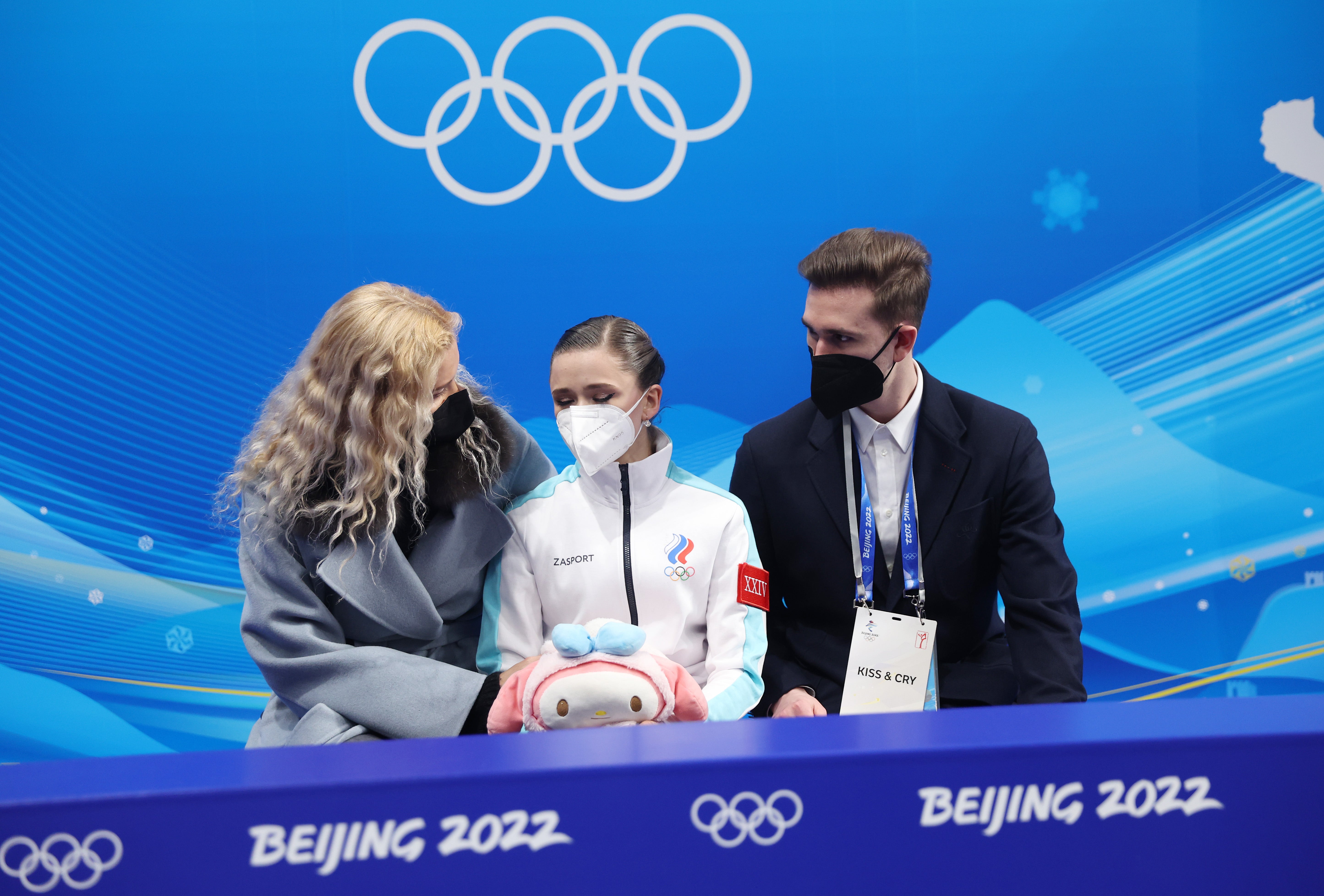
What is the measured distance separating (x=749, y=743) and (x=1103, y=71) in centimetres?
382

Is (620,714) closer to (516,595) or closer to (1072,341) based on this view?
(516,595)

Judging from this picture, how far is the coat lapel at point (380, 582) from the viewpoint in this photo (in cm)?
225

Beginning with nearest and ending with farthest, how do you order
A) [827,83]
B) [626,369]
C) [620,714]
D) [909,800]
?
[909,800], [620,714], [626,369], [827,83]

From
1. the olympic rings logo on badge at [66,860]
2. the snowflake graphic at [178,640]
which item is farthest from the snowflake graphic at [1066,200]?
the snowflake graphic at [178,640]

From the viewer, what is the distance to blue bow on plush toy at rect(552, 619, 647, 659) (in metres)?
1.94

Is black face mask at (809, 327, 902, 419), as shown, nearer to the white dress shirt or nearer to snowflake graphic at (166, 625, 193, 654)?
the white dress shirt

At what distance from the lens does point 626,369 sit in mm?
2484

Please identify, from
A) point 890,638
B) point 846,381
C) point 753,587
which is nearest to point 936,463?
point 846,381

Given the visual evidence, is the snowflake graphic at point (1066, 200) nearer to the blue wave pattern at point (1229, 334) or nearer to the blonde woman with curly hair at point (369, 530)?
the blue wave pattern at point (1229, 334)

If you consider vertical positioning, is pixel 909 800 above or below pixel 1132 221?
below

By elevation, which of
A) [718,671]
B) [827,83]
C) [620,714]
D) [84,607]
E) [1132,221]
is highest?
[827,83]

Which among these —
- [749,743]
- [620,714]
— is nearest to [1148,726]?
[749,743]

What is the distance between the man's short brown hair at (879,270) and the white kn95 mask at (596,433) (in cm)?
75

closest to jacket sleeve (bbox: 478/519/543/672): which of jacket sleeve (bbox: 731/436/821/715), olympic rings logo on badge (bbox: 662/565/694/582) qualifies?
olympic rings logo on badge (bbox: 662/565/694/582)
